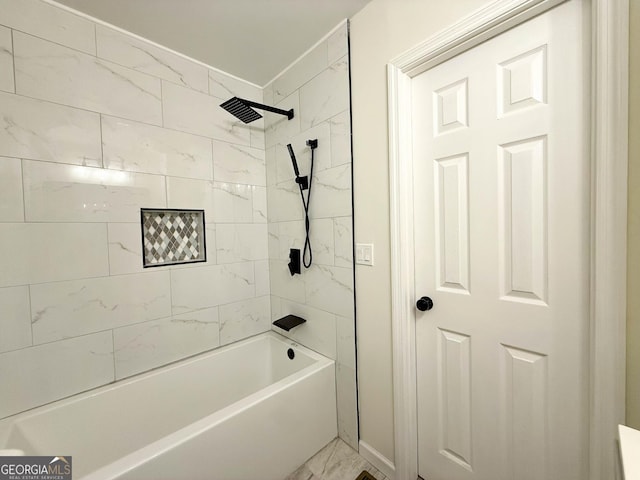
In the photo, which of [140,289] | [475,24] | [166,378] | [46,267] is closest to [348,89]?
[475,24]

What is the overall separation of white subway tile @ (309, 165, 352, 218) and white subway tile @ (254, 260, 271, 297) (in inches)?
26.3

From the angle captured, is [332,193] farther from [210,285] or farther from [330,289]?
[210,285]

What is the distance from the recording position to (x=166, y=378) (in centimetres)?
164

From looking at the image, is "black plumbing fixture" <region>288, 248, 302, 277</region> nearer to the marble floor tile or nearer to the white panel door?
the white panel door

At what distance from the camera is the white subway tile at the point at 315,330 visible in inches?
67.1

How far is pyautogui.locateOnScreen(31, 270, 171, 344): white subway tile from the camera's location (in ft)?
4.35

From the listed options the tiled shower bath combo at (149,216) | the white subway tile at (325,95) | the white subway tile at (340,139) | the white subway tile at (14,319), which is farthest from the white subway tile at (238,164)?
the white subway tile at (14,319)

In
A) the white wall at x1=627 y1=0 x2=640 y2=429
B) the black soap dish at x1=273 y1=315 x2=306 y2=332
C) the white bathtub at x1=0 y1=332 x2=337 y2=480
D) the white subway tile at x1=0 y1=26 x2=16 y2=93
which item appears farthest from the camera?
the black soap dish at x1=273 y1=315 x2=306 y2=332

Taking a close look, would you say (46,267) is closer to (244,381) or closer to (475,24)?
(244,381)

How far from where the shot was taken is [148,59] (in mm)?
1614

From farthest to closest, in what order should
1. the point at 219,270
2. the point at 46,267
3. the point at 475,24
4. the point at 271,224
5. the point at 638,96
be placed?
the point at 271,224 < the point at 219,270 < the point at 46,267 < the point at 475,24 < the point at 638,96

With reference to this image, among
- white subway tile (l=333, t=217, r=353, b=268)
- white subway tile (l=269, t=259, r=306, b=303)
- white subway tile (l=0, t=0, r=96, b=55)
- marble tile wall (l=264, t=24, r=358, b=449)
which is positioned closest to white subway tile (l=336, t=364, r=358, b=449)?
marble tile wall (l=264, t=24, r=358, b=449)

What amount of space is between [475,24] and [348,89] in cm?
64

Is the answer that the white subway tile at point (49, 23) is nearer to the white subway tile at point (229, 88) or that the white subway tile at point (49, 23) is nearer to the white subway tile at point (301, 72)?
the white subway tile at point (229, 88)
